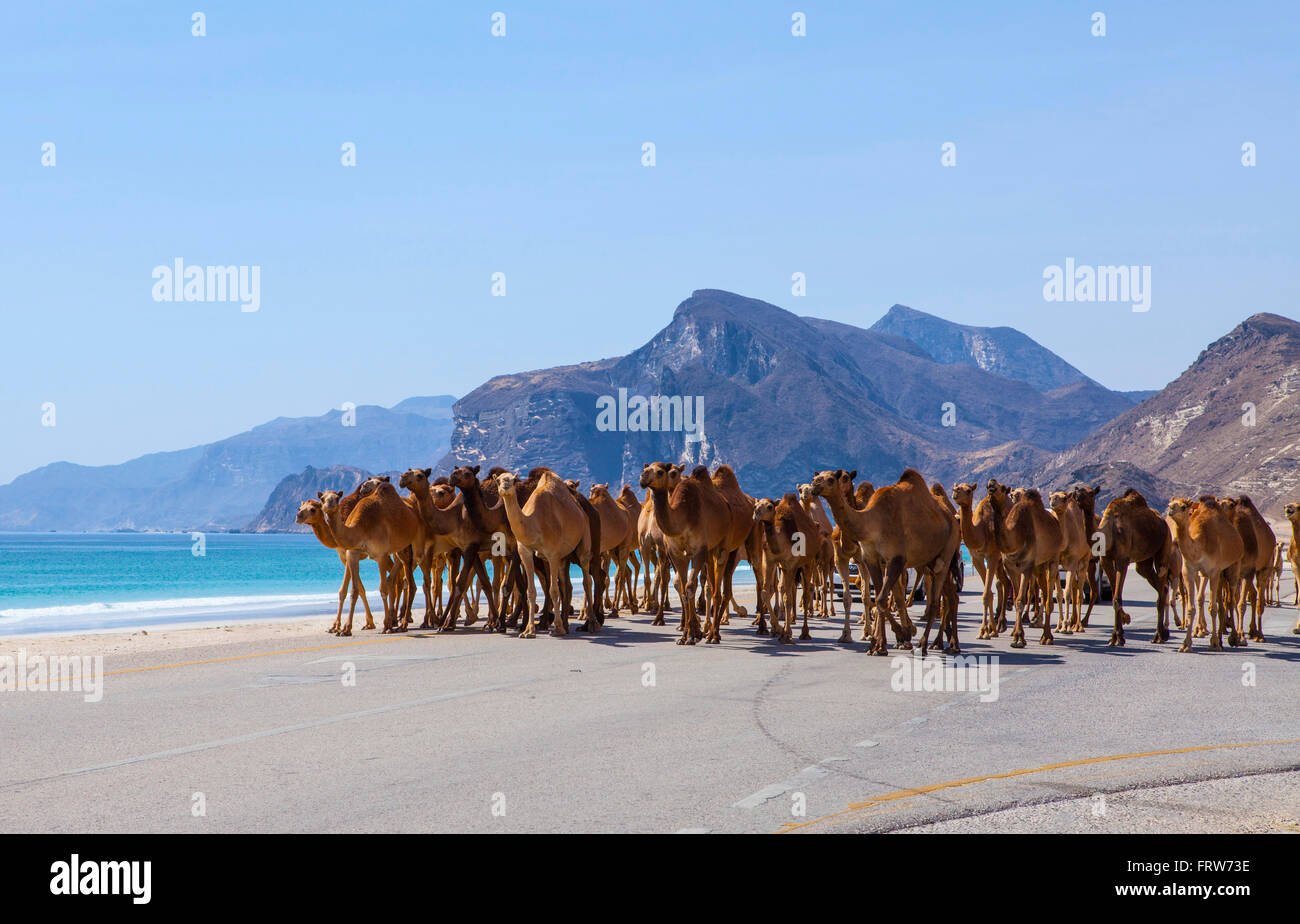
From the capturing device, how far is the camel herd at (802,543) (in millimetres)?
17266

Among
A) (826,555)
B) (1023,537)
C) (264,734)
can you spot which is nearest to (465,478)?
(826,555)

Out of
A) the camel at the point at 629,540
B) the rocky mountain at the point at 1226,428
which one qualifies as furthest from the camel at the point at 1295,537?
the rocky mountain at the point at 1226,428

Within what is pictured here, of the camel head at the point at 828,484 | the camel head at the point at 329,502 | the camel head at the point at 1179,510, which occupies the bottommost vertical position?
the camel head at the point at 1179,510

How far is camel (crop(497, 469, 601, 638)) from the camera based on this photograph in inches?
771

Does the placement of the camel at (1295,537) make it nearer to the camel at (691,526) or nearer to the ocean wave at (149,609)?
the camel at (691,526)

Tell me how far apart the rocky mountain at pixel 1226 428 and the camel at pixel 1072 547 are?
10369cm

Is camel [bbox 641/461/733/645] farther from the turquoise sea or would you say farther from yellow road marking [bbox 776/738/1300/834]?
the turquoise sea

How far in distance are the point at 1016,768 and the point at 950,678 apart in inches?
220

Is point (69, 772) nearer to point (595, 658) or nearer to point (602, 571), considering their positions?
point (595, 658)

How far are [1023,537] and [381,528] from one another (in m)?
10.9

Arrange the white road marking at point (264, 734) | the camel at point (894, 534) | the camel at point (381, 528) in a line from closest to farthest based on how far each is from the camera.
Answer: the white road marking at point (264, 734) → the camel at point (894, 534) → the camel at point (381, 528)

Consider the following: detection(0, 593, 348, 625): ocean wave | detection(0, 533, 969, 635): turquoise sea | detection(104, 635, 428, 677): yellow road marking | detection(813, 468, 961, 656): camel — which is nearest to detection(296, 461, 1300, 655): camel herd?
detection(813, 468, 961, 656): camel

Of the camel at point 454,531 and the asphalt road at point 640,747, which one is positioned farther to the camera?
the camel at point 454,531
